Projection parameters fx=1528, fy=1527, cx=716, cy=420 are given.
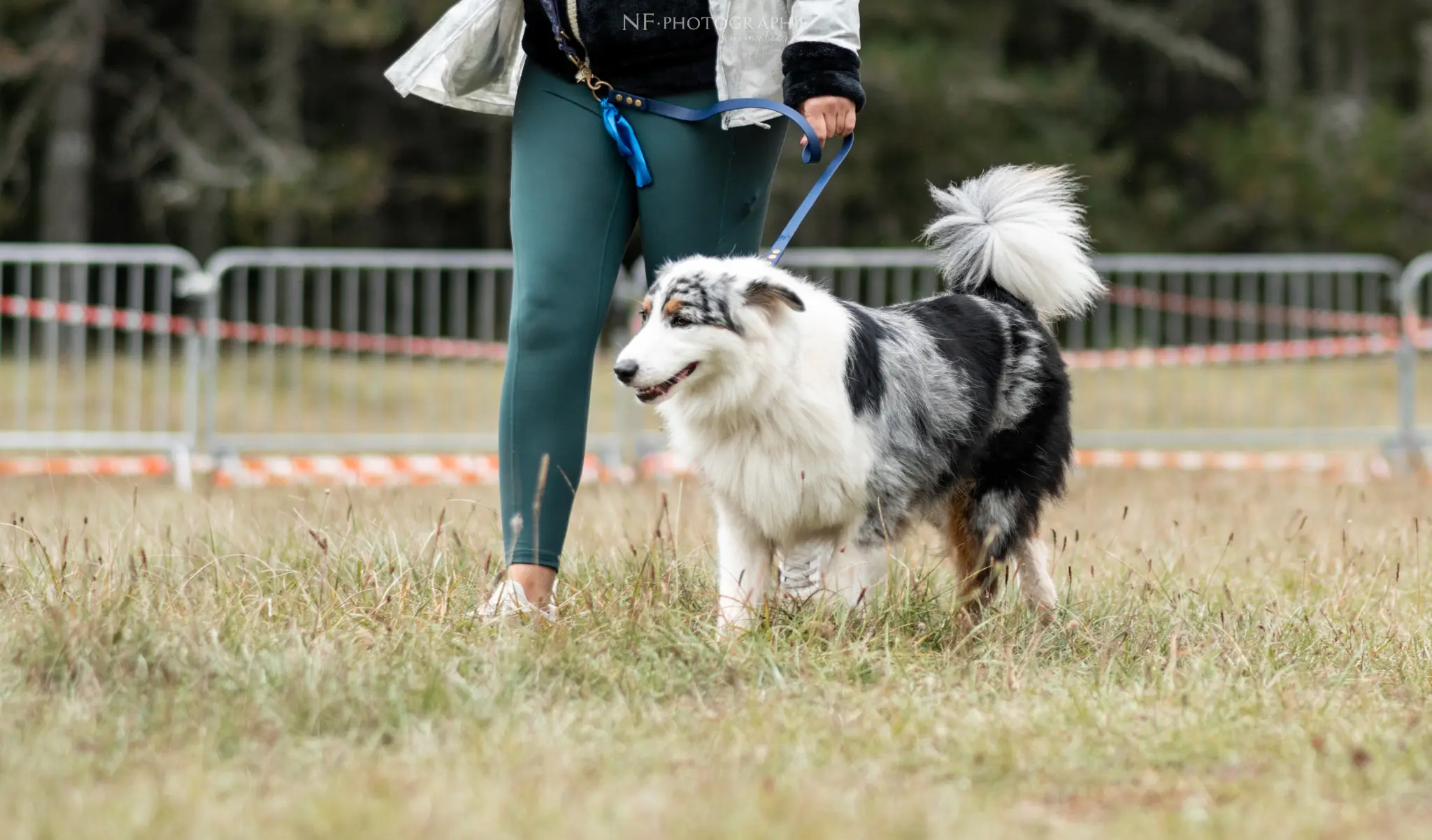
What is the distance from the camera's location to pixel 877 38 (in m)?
20.1

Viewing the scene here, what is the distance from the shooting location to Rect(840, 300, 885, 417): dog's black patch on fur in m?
3.79

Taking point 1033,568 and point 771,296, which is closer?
point 771,296

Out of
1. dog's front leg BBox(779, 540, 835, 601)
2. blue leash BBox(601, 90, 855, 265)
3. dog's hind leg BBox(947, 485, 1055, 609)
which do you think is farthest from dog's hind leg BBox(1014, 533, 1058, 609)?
blue leash BBox(601, 90, 855, 265)

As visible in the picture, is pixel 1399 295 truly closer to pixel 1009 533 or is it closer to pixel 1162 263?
pixel 1162 263

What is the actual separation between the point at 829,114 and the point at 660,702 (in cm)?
148

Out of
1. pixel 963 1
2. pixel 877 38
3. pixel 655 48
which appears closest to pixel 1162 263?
pixel 655 48

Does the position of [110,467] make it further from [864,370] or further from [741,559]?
[864,370]

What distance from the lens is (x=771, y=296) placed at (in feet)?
12.3

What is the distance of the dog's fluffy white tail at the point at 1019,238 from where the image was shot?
438 centimetres

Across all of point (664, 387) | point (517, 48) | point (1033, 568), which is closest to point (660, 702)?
point (664, 387)

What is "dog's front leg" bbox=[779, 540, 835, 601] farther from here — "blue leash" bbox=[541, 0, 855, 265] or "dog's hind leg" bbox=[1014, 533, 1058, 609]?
"blue leash" bbox=[541, 0, 855, 265]

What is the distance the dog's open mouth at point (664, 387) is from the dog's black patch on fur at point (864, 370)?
39cm

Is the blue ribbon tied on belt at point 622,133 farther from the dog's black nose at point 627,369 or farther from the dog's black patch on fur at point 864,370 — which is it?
the dog's black patch on fur at point 864,370

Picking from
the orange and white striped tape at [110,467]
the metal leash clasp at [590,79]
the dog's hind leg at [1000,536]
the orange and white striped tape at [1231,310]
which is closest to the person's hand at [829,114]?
the metal leash clasp at [590,79]
